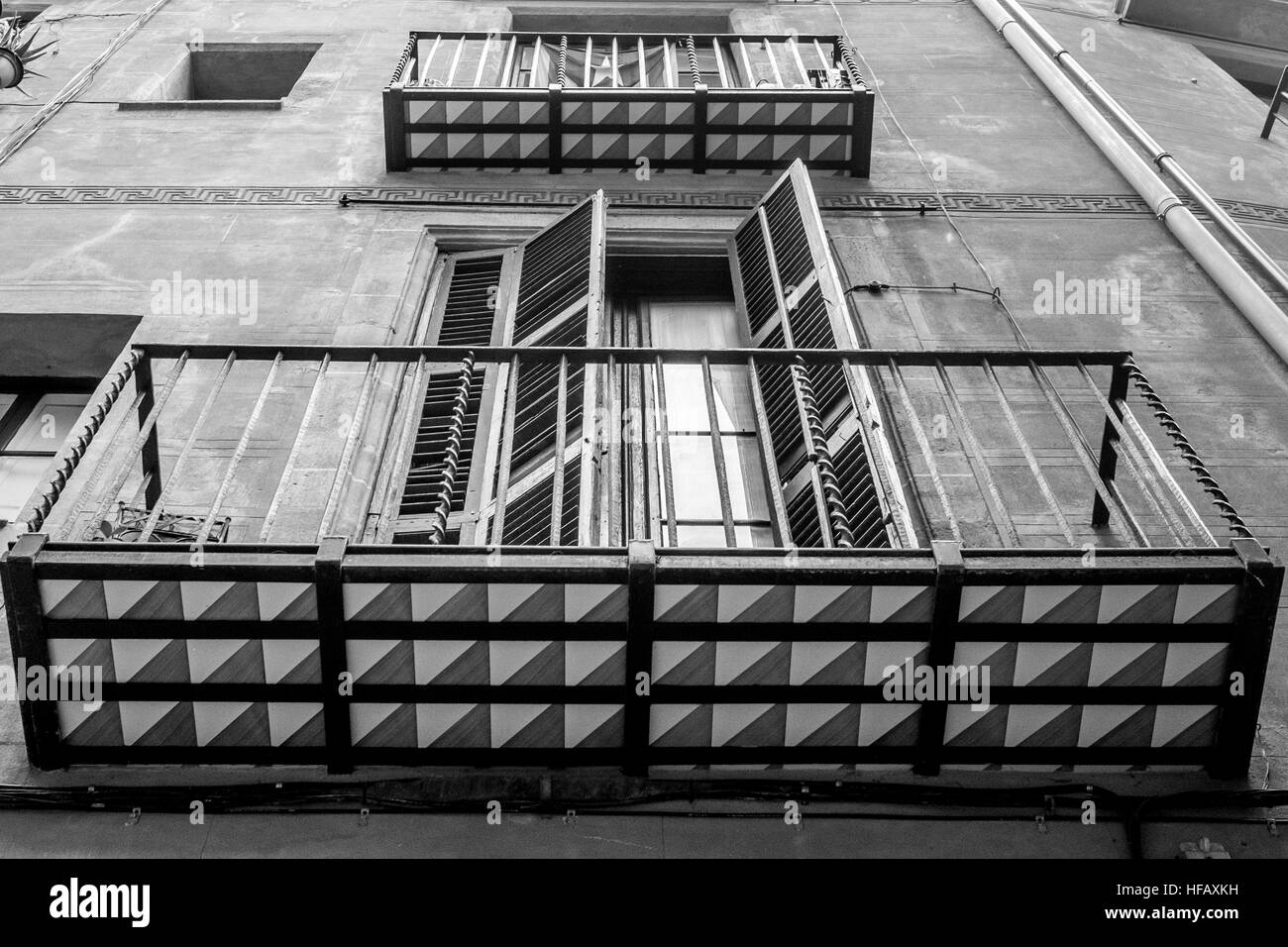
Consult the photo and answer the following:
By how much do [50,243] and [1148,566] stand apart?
11.1m

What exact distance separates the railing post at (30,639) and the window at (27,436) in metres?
3.84

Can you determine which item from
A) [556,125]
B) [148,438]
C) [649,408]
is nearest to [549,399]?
[649,408]

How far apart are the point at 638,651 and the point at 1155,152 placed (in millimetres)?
11620

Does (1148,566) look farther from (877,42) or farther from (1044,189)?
(877,42)

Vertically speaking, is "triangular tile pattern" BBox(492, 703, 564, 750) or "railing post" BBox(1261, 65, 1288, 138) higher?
"railing post" BBox(1261, 65, 1288, 138)

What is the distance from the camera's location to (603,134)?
49.1 feet

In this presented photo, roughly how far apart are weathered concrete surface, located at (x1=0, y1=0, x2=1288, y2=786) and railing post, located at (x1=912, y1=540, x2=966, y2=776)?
0.63ft

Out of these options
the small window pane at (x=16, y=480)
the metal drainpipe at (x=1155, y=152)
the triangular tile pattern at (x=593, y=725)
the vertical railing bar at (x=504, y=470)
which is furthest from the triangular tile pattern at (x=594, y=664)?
the metal drainpipe at (x=1155, y=152)

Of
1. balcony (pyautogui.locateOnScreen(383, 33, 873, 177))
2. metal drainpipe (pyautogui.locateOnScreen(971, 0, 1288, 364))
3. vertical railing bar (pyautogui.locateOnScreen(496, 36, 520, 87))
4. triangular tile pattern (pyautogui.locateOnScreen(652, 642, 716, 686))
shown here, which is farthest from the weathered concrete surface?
triangular tile pattern (pyautogui.locateOnScreen(652, 642, 716, 686))

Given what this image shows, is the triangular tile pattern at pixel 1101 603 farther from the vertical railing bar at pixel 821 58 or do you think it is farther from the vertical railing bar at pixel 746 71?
the vertical railing bar at pixel 821 58

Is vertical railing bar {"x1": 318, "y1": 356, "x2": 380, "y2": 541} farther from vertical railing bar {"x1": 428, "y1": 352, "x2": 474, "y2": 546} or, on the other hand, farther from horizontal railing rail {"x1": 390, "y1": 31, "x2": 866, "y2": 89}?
horizontal railing rail {"x1": 390, "y1": 31, "x2": 866, "y2": 89}

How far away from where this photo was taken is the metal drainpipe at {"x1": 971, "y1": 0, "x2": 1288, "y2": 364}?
480 inches

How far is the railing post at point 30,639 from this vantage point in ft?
21.4

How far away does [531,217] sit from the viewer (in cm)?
1422
